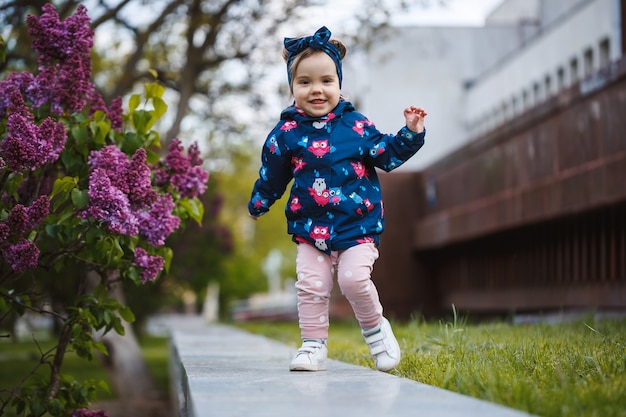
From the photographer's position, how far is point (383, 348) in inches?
186

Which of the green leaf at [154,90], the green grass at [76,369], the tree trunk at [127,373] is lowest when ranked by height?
the green grass at [76,369]

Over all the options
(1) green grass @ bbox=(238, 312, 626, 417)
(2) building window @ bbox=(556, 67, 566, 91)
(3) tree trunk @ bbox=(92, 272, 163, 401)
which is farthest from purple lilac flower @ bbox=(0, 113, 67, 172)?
(2) building window @ bbox=(556, 67, 566, 91)

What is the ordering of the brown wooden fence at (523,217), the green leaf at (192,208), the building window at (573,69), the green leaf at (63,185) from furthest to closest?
the building window at (573,69) → the brown wooden fence at (523,217) → the green leaf at (192,208) → the green leaf at (63,185)

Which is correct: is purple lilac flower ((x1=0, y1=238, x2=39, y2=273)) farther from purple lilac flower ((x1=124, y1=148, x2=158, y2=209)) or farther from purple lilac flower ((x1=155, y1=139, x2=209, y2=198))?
purple lilac flower ((x1=155, y1=139, x2=209, y2=198))

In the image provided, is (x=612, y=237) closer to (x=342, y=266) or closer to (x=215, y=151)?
(x=342, y=266)

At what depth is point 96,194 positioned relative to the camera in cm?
457

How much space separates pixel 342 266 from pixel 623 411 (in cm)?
200

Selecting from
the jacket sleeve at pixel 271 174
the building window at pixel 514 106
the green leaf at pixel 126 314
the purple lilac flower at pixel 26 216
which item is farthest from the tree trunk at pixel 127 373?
the building window at pixel 514 106

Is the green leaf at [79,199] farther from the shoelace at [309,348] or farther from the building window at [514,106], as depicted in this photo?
the building window at [514,106]

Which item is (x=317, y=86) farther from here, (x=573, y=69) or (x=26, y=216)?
(x=573, y=69)

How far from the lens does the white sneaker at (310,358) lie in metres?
4.59

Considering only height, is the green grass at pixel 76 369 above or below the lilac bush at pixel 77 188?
below

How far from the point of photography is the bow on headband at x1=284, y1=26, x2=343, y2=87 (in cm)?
480

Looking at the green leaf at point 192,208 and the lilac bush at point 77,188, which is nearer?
the lilac bush at point 77,188
